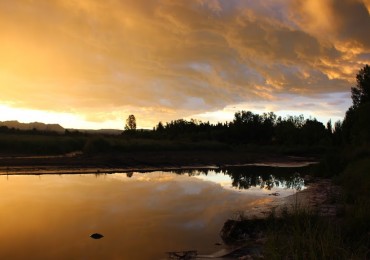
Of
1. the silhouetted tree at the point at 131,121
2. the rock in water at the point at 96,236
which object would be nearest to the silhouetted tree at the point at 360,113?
the rock in water at the point at 96,236

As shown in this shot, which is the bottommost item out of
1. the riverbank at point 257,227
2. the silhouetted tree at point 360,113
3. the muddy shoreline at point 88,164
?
the riverbank at point 257,227

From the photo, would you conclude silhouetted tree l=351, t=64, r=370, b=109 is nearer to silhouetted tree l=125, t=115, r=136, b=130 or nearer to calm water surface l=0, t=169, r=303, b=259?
calm water surface l=0, t=169, r=303, b=259

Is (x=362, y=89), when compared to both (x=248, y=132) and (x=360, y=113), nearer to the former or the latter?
(x=360, y=113)

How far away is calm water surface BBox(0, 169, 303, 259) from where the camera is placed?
11.5 m

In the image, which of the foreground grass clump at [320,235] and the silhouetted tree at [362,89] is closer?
the foreground grass clump at [320,235]

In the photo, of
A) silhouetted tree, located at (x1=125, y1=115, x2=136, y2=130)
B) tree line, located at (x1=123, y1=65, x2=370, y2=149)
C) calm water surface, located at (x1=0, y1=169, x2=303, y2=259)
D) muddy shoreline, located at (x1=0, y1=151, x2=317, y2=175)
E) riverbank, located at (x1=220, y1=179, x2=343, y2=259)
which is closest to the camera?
riverbank, located at (x1=220, y1=179, x2=343, y2=259)

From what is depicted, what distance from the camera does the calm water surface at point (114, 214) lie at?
37.7 ft

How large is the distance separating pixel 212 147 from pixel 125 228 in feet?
173

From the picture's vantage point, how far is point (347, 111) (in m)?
63.6

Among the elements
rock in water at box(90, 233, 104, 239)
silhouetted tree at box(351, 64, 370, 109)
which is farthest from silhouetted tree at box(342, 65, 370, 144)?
rock in water at box(90, 233, 104, 239)

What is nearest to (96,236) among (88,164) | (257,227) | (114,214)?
(114,214)

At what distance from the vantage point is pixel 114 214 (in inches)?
635

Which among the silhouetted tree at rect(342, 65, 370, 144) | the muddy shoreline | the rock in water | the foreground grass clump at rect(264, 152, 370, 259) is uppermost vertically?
the silhouetted tree at rect(342, 65, 370, 144)

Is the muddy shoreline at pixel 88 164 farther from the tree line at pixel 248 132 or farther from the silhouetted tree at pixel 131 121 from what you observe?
the silhouetted tree at pixel 131 121
